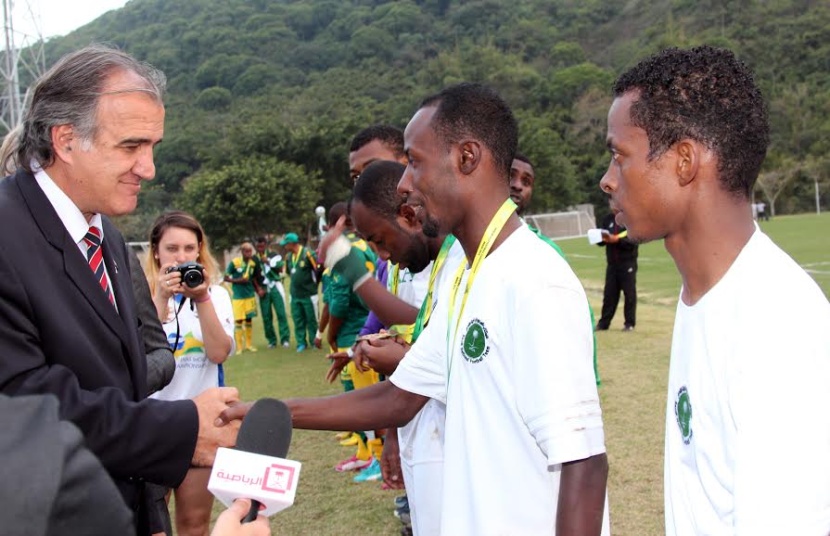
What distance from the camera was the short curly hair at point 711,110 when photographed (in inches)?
80.3

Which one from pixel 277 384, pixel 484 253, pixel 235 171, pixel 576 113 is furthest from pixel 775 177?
pixel 484 253

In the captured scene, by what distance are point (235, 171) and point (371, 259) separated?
139 feet

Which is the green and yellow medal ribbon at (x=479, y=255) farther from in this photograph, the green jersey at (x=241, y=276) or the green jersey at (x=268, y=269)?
the green jersey at (x=268, y=269)

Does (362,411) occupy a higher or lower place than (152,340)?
lower

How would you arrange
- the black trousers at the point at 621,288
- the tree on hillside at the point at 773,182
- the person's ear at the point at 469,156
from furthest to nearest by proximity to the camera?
the tree on hillside at the point at 773,182 → the black trousers at the point at 621,288 → the person's ear at the point at 469,156

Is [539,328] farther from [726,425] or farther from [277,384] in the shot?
[277,384]

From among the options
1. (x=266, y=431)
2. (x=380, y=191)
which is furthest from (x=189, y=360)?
(x=266, y=431)

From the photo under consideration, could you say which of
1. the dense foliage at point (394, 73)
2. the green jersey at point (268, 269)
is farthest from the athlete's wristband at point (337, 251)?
the dense foliage at point (394, 73)

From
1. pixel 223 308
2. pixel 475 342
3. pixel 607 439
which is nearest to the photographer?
pixel 475 342

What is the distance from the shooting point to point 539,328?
2127 mm

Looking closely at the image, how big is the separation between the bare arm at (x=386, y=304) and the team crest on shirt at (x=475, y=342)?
6.46 feet

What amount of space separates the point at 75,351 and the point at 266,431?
74 centimetres

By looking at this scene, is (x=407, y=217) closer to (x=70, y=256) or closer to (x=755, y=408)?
(x=70, y=256)

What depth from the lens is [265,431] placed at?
1.72 meters
